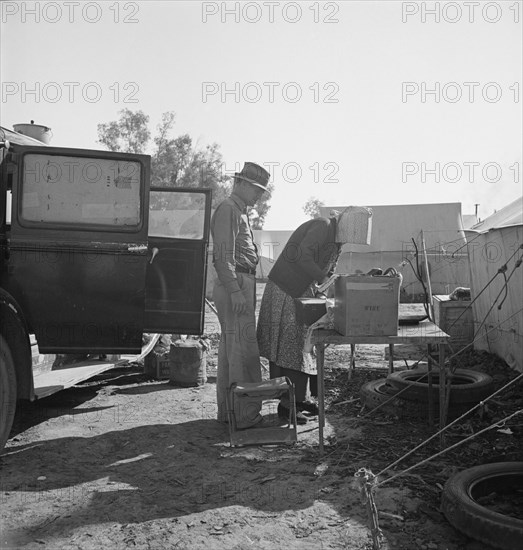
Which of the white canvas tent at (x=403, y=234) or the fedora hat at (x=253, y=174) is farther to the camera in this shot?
the white canvas tent at (x=403, y=234)

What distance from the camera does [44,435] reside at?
14.1 feet

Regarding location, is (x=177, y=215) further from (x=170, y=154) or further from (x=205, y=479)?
(x=170, y=154)

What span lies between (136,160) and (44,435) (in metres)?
2.14

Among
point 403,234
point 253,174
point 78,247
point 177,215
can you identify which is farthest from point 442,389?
point 403,234

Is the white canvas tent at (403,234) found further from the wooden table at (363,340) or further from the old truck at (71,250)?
the old truck at (71,250)

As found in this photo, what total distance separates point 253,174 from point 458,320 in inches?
195

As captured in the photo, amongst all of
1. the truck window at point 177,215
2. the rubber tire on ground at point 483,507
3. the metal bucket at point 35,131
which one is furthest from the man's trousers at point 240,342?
the metal bucket at point 35,131

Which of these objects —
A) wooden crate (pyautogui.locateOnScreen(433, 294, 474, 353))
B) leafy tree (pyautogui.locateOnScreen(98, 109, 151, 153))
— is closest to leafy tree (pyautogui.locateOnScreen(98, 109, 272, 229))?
leafy tree (pyautogui.locateOnScreen(98, 109, 151, 153))

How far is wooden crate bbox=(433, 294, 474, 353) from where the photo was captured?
8.28 meters

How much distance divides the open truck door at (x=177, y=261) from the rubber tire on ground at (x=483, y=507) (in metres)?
2.27

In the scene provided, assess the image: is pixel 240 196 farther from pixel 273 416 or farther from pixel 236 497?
pixel 236 497

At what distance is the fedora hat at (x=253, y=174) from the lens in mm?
4465

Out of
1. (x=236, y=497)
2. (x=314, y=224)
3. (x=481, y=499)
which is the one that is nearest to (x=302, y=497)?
(x=236, y=497)

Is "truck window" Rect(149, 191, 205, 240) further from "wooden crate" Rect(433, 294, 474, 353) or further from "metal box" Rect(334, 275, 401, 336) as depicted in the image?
"wooden crate" Rect(433, 294, 474, 353)
